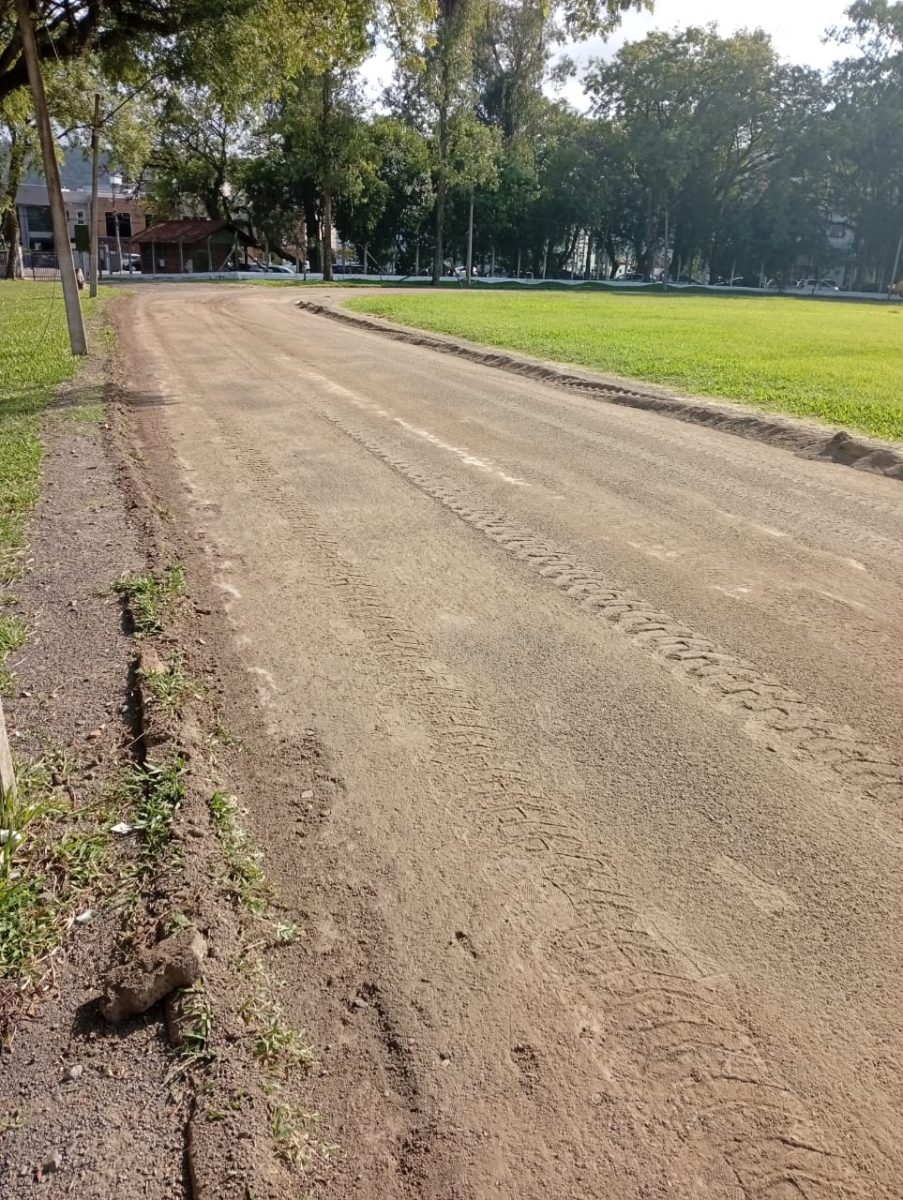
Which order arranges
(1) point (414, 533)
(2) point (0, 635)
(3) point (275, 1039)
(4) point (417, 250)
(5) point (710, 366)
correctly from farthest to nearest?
(4) point (417, 250) → (5) point (710, 366) → (1) point (414, 533) → (2) point (0, 635) → (3) point (275, 1039)

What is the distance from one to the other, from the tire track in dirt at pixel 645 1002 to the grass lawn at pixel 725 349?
8146mm

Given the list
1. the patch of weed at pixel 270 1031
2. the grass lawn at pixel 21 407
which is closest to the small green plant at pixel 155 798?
the patch of weed at pixel 270 1031

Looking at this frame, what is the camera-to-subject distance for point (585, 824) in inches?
127

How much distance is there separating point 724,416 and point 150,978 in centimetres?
1000

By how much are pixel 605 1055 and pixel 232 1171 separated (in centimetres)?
96

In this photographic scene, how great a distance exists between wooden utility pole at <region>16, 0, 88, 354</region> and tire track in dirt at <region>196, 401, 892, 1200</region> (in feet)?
44.1

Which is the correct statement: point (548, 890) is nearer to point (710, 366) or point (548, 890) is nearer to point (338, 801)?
point (338, 801)

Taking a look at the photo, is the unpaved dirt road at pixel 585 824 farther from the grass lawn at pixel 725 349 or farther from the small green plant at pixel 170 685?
the grass lawn at pixel 725 349

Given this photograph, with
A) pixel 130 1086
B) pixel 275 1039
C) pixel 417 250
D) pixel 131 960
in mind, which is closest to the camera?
pixel 130 1086

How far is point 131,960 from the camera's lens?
8.12 feet

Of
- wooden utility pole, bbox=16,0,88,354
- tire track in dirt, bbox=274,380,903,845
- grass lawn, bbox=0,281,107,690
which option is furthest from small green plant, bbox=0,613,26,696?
wooden utility pole, bbox=16,0,88,354

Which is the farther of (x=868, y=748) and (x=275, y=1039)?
(x=868, y=748)

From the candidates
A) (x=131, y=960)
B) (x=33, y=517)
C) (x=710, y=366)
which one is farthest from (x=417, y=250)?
(x=131, y=960)

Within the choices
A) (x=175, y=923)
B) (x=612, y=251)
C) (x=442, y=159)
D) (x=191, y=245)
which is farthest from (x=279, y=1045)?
(x=612, y=251)
